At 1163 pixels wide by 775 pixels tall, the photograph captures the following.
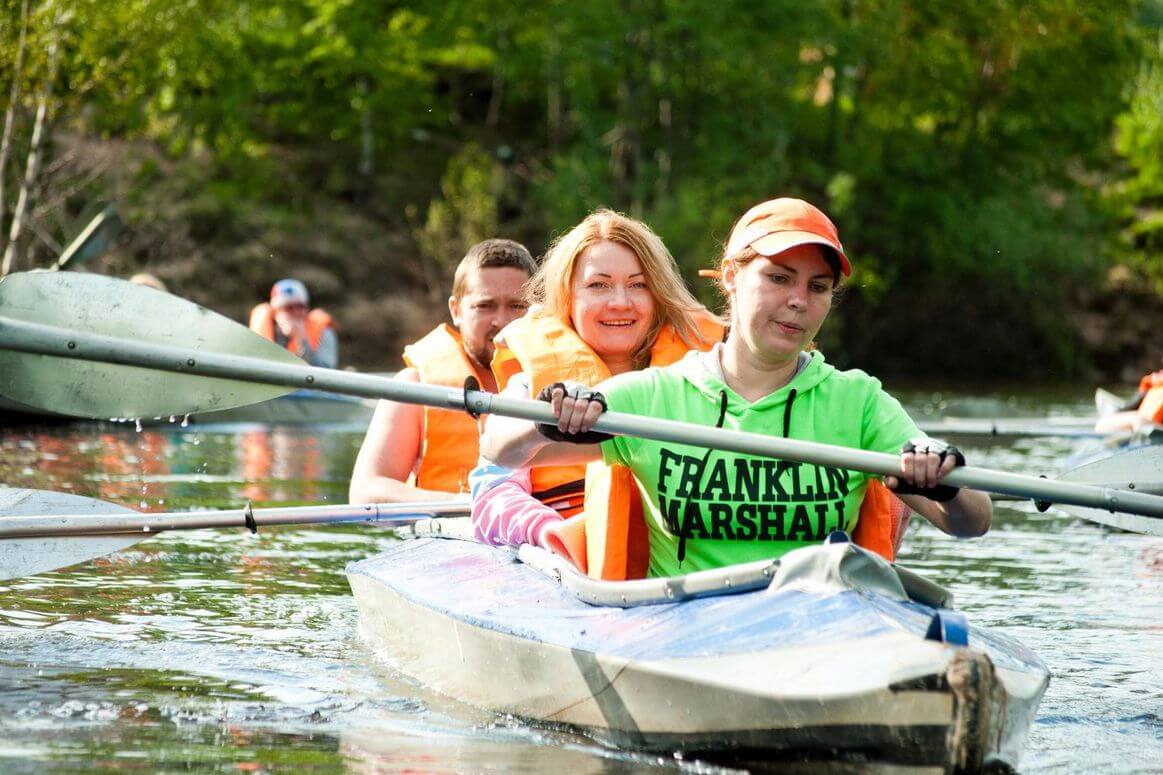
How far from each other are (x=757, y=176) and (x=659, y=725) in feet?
77.0

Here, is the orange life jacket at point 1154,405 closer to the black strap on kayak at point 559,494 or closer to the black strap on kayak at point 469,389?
the black strap on kayak at point 559,494

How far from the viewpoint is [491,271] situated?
5422 millimetres

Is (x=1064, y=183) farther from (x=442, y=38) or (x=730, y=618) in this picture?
(x=730, y=618)

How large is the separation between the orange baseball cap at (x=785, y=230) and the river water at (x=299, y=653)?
115cm

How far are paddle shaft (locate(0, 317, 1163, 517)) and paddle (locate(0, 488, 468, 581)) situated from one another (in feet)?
4.20

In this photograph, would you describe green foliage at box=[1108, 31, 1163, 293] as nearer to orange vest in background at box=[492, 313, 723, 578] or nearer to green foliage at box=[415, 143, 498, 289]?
green foliage at box=[415, 143, 498, 289]

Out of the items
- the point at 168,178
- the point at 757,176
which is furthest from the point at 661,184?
Answer: the point at 168,178

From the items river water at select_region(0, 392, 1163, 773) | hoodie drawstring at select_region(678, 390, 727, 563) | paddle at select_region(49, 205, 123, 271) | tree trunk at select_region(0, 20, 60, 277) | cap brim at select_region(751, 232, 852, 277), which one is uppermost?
tree trunk at select_region(0, 20, 60, 277)

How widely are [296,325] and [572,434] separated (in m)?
9.21

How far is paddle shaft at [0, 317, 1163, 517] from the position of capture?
3633 millimetres

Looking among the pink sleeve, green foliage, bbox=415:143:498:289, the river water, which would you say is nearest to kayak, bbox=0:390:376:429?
the river water

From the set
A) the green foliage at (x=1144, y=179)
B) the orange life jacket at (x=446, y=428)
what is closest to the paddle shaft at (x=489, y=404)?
the orange life jacket at (x=446, y=428)

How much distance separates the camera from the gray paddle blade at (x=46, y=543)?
17.5 ft

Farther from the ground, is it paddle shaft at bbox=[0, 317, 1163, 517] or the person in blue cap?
the person in blue cap
